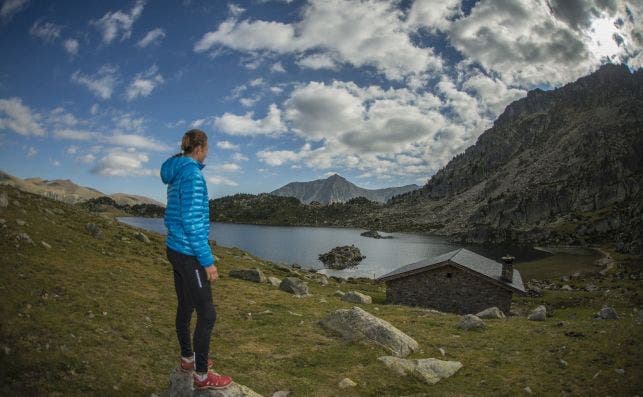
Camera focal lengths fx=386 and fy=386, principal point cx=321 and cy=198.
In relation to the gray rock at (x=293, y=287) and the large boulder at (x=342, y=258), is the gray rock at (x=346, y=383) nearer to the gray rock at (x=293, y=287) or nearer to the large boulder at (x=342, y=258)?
the gray rock at (x=293, y=287)

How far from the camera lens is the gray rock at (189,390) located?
7339mm

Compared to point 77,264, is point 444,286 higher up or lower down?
lower down

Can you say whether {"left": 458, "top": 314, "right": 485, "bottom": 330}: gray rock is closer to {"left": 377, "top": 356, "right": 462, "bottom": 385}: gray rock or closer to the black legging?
{"left": 377, "top": 356, "right": 462, "bottom": 385}: gray rock

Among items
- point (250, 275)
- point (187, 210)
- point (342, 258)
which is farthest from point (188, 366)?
point (342, 258)

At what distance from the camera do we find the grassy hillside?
903cm

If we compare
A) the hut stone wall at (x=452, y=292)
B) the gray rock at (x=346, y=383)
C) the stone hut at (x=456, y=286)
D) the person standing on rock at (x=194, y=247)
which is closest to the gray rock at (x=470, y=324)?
the gray rock at (x=346, y=383)

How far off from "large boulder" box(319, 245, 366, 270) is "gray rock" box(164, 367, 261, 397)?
97615 mm

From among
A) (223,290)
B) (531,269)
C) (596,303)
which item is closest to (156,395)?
(223,290)

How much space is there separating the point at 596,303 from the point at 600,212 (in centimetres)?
17363

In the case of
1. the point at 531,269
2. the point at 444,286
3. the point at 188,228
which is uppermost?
the point at 188,228

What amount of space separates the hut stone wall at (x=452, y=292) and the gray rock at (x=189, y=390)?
31103mm

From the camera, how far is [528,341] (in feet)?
53.2

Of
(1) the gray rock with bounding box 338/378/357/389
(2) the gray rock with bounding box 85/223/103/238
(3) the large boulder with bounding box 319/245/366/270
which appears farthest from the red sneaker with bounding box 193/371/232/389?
(3) the large boulder with bounding box 319/245/366/270

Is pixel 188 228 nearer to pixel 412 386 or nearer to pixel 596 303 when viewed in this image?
pixel 412 386
